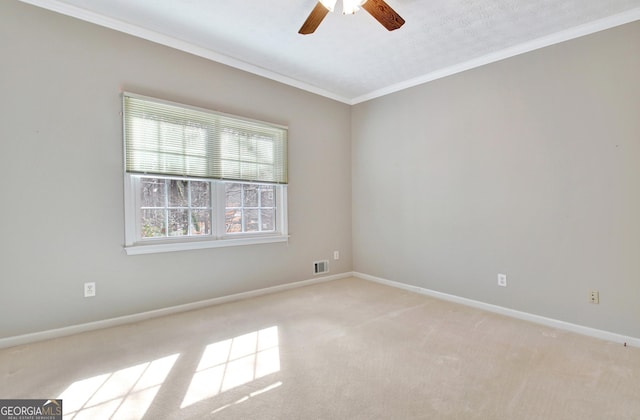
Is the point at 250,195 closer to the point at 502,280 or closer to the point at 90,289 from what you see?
the point at 90,289

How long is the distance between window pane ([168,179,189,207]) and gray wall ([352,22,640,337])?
2469mm

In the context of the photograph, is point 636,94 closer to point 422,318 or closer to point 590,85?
point 590,85

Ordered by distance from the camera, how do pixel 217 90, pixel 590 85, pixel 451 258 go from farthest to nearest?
pixel 451 258
pixel 217 90
pixel 590 85

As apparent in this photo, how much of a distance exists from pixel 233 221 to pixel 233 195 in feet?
0.96

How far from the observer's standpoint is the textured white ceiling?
2367 millimetres

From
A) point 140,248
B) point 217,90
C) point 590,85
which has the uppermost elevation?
point 217,90

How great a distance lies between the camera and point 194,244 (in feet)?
10.1

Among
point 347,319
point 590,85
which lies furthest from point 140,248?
point 590,85

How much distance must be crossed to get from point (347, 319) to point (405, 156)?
215cm

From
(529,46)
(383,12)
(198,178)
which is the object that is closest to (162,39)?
(198,178)

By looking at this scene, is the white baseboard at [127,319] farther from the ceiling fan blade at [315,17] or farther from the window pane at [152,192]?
the ceiling fan blade at [315,17]

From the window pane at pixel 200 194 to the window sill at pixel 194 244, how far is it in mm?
406

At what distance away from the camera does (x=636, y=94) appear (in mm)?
2371

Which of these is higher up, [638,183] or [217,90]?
[217,90]
